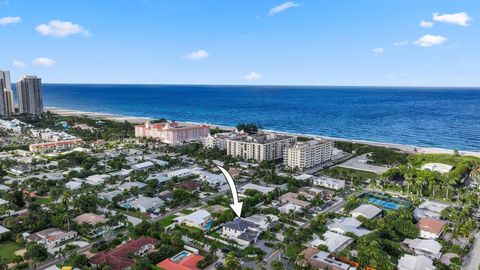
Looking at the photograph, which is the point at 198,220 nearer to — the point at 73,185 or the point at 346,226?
the point at 346,226

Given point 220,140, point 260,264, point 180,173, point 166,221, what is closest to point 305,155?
point 220,140

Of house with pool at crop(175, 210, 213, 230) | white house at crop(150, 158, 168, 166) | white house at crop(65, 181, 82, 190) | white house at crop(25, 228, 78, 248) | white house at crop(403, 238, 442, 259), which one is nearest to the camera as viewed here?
white house at crop(403, 238, 442, 259)

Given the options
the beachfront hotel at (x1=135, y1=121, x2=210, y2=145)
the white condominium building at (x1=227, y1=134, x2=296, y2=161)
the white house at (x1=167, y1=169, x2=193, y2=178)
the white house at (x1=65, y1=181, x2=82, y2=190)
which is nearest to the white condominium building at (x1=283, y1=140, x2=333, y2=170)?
the white condominium building at (x1=227, y1=134, x2=296, y2=161)

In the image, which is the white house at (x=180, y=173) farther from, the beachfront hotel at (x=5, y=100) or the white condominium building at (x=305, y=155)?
the beachfront hotel at (x=5, y=100)

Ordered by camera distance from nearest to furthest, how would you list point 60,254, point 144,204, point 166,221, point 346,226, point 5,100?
point 60,254
point 346,226
point 166,221
point 144,204
point 5,100

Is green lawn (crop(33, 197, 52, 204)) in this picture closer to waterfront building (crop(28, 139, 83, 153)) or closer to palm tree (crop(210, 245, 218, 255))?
palm tree (crop(210, 245, 218, 255))

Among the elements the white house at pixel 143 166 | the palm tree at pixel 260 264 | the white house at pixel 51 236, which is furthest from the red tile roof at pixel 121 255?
the white house at pixel 143 166
